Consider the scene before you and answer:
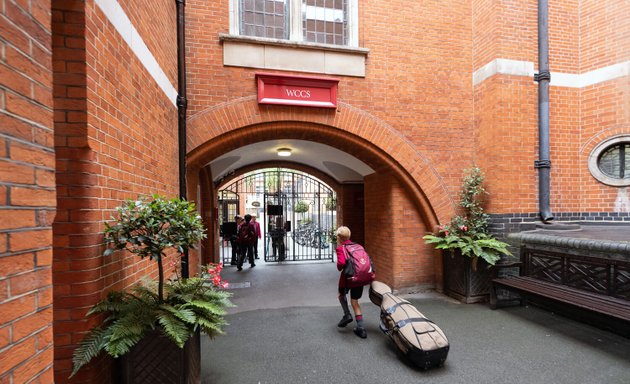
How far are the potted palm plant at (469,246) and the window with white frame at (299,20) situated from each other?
3.82m

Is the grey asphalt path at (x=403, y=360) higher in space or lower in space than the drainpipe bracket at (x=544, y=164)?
lower

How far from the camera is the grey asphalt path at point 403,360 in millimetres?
3178

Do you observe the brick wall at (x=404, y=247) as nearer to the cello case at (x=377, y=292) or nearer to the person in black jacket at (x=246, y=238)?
the cello case at (x=377, y=292)

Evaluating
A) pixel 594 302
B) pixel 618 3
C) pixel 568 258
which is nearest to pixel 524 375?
pixel 594 302

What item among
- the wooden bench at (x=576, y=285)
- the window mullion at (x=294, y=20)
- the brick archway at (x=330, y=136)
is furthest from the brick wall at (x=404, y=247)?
the window mullion at (x=294, y=20)

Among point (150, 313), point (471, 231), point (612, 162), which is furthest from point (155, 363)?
point (612, 162)

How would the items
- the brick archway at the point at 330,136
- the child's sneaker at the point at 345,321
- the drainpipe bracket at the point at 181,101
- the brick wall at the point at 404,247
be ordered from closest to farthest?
the child's sneaker at the point at 345,321 < the drainpipe bracket at the point at 181,101 < the brick archway at the point at 330,136 < the brick wall at the point at 404,247

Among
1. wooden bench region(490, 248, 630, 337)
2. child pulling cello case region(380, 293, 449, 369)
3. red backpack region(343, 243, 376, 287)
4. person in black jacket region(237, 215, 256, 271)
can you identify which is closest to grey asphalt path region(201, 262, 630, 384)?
child pulling cello case region(380, 293, 449, 369)

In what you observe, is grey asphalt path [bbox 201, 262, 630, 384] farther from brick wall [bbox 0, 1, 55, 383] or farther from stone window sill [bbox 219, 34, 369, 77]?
stone window sill [bbox 219, 34, 369, 77]

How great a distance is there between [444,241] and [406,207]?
3.30ft

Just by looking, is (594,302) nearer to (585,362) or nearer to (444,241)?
(585,362)

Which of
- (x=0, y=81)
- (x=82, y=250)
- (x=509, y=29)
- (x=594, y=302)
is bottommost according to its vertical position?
(x=594, y=302)

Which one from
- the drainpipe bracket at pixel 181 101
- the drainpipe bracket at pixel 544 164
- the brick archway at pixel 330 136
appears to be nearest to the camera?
the drainpipe bracket at pixel 181 101

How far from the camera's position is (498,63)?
219 inches
